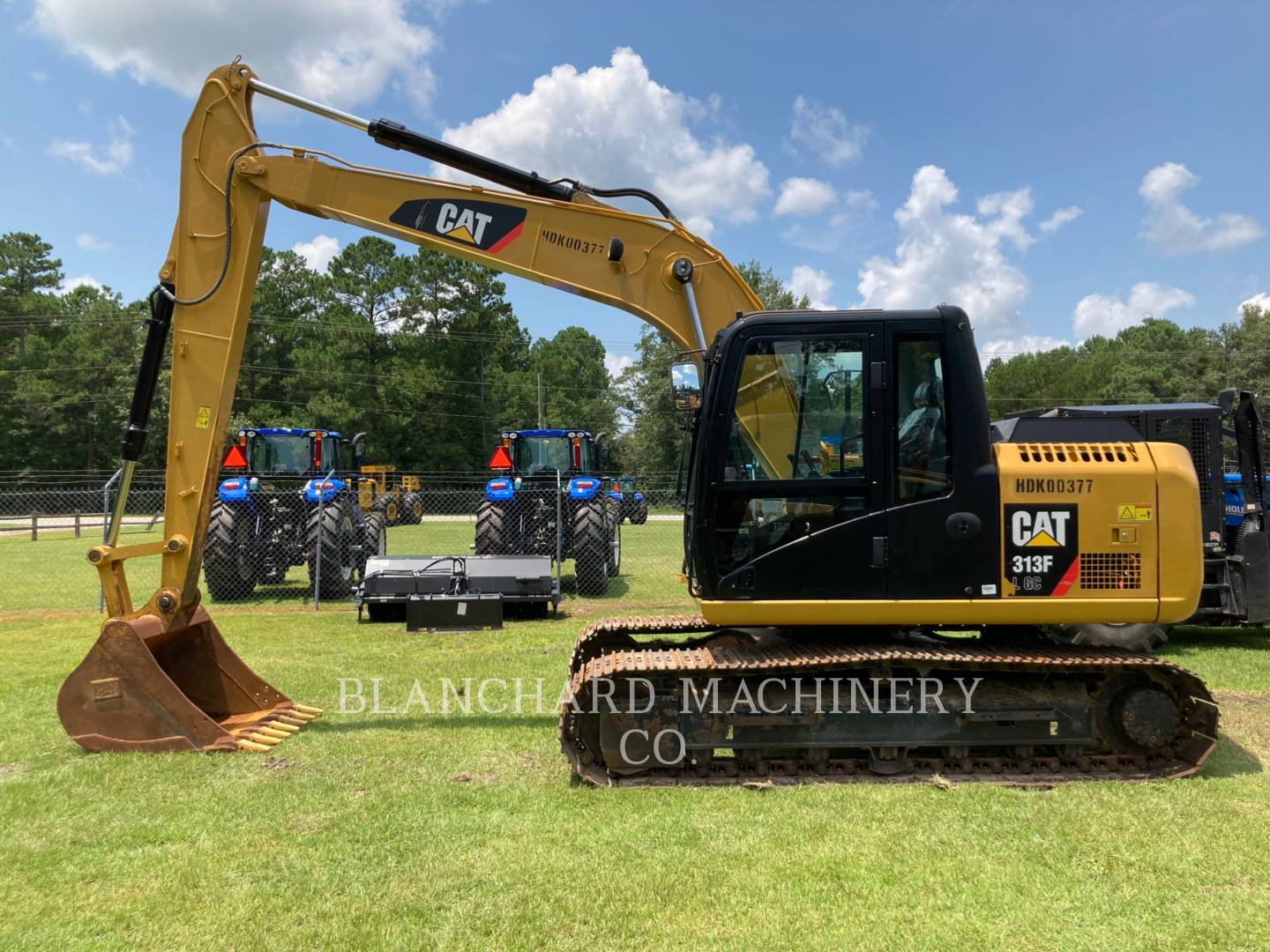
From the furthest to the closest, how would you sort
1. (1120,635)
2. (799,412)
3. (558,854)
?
(1120,635), (799,412), (558,854)

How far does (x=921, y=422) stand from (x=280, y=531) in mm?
11131

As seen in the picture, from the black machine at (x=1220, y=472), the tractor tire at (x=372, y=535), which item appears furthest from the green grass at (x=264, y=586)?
the black machine at (x=1220, y=472)

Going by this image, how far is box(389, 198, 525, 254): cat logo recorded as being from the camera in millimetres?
5527

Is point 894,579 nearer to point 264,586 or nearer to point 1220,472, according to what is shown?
point 1220,472

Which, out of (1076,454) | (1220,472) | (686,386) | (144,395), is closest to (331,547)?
(144,395)

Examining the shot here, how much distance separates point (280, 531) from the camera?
505 inches

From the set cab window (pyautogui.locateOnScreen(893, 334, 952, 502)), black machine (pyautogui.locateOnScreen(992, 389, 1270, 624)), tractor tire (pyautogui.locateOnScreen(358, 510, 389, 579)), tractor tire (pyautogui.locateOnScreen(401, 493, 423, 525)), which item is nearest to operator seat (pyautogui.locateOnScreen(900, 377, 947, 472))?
cab window (pyautogui.locateOnScreen(893, 334, 952, 502))

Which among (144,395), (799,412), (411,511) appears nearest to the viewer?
(799,412)

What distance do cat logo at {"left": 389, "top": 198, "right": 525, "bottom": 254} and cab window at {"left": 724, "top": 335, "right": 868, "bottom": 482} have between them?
2.01 metres

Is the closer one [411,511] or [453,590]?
[453,590]

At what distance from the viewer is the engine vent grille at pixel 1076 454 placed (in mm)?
4719

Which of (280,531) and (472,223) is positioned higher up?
(472,223)

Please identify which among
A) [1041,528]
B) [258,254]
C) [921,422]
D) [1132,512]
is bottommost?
[1041,528]

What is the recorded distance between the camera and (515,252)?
5.55 metres
